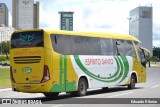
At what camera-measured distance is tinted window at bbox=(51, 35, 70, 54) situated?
18.9 m

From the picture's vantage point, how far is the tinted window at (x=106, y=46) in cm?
2230

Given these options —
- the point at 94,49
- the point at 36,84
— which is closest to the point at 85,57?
the point at 94,49

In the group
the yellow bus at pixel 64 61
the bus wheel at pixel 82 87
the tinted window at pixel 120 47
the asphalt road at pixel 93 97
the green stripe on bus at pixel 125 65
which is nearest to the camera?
the asphalt road at pixel 93 97

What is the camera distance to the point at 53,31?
62.2 ft

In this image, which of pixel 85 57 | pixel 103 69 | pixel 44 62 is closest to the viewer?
pixel 44 62

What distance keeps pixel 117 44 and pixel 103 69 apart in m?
2.01

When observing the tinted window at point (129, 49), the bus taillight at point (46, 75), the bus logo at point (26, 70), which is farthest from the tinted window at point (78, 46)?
the tinted window at point (129, 49)

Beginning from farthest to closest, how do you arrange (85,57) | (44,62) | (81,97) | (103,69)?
(103,69) < (85,57) < (81,97) < (44,62)

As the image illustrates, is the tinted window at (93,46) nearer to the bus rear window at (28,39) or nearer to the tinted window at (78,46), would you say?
the tinted window at (78,46)

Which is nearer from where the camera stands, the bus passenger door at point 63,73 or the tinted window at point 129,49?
the bus passenger door at point 63,73

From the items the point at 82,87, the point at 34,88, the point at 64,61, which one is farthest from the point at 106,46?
the point at 34,88

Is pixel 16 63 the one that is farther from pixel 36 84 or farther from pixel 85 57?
pixel 85 57

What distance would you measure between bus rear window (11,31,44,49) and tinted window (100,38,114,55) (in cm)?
459

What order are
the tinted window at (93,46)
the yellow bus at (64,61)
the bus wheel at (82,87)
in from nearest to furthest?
the yellow bus at (64,61), the bus wheel at (82,87), the tinted window at (93,46)
